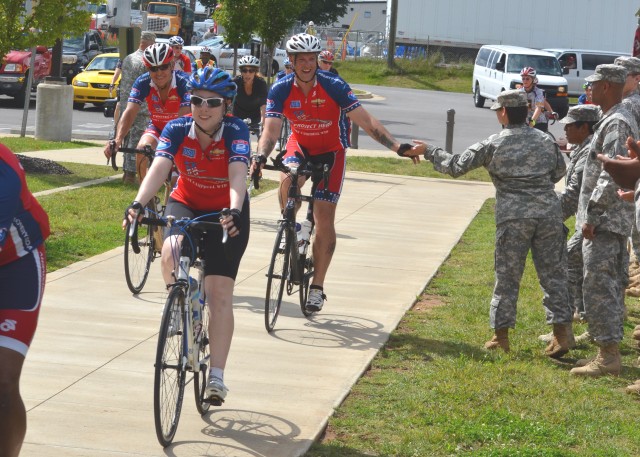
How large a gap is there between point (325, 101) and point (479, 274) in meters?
3.07

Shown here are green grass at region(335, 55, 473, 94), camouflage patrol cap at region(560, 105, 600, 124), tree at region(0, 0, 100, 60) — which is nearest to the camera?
camouflage patrol cap at region(560, 105, 600, 124)

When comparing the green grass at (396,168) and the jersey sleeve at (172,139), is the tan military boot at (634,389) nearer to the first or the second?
the jersey sleeve at (172,139)

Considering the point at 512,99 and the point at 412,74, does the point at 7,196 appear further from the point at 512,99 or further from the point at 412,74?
the point at 412,74

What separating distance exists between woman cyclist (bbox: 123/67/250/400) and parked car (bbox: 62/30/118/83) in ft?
96.9

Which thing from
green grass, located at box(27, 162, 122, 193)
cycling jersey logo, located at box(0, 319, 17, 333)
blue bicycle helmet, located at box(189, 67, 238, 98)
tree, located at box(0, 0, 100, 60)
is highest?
tree, located at box(0, 0, 100, 60)

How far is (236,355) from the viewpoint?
790 cm

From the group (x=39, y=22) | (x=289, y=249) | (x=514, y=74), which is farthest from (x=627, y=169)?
(x=514, y=74)

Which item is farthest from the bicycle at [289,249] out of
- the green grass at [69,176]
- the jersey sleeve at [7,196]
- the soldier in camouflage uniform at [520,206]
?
the green grass at [69,176]

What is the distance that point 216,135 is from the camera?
6.51 metres

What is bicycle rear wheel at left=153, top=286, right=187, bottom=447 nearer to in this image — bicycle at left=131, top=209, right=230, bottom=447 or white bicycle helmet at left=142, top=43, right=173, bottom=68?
bicycle at left=131, top=209, right=230, bottom=447

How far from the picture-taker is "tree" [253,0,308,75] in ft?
93.8

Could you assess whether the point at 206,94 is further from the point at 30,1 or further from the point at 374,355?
the point at 30,1

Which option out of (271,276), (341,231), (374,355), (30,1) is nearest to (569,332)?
(374,355)

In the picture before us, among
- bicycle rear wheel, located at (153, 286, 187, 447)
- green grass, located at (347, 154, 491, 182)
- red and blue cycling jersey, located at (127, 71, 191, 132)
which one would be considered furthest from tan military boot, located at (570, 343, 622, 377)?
green grass, located at (347, 154, 491, 182)
